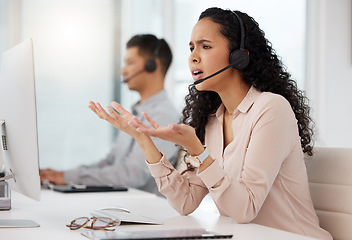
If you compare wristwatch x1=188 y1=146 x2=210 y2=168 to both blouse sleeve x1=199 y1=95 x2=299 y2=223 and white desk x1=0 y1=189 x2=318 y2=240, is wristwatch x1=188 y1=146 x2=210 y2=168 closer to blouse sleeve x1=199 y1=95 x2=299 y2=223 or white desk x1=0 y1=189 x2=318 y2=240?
blouse sleeve x1=199 y1=95 x2=299 y2=223

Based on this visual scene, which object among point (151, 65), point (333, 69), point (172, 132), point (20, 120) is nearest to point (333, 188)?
point (172, 132)

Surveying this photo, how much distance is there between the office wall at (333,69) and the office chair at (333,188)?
9.29 feet

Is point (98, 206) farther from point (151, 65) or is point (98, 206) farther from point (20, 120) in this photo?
point (151, 65)

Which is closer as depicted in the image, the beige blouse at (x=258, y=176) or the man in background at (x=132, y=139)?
the beige blouse at (x=258, y=176)

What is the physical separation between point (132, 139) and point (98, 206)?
3.82 ft

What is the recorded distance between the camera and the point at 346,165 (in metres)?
1.51

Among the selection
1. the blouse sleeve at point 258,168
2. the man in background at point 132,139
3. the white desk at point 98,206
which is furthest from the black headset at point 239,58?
the man in background at point 132,139

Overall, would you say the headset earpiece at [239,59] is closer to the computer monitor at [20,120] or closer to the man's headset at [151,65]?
the computer monitor at [20,120]

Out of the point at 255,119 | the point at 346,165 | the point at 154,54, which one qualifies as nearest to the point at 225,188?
the point at 255,119

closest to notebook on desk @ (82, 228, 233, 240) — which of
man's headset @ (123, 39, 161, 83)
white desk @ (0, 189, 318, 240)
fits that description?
white desk @ (0, 189, 318, 240)

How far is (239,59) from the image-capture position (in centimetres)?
157

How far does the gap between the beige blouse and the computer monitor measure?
0.41 metres

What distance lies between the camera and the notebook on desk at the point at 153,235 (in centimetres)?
108

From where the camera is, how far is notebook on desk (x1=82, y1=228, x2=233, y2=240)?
108cm
